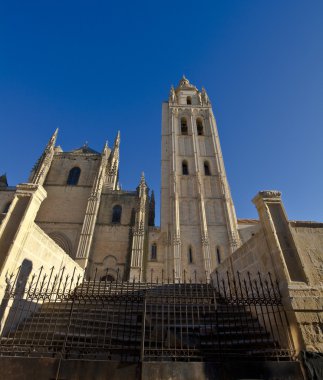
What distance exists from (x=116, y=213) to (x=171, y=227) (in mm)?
5225

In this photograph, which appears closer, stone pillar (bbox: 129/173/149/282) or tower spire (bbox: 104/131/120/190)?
stone pillar (bbox: 129/173/149/282)

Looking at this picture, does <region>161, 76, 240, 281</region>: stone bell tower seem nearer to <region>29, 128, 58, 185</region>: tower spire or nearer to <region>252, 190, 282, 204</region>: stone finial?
<region>252, 190, 282, 204</region>: stone finial

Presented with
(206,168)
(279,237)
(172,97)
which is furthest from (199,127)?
(279,237)

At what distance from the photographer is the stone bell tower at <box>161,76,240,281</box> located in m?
18.5

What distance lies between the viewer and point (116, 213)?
21250 mm

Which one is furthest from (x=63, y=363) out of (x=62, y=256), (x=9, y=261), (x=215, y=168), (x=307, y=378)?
(x=215, y=168)

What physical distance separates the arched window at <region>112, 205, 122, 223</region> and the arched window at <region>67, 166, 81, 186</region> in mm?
5236

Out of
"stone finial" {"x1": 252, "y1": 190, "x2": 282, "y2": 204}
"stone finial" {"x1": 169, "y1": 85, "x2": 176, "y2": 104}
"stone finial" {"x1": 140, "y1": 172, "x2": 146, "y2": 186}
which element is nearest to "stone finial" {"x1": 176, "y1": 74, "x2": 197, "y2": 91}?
"stone finial" {"x1": 169, "y1": 85, "x2": 176, "y2": 104}

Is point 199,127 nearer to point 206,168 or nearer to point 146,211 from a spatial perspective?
point 206,168

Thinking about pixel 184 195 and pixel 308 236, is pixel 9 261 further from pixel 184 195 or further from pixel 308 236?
pixel 184 195

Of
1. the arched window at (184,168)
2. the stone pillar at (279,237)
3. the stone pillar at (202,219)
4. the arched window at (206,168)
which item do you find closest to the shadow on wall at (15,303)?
the stone pillar at (279,237)

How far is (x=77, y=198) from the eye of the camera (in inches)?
860

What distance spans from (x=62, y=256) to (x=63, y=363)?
215 inches

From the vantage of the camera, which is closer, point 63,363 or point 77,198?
point 63,363
